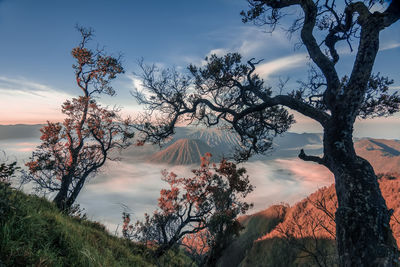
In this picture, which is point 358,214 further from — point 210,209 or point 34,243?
point 210,209

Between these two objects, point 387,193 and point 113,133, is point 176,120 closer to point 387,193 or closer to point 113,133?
point 113,133

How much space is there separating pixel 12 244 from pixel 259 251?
15780 mm

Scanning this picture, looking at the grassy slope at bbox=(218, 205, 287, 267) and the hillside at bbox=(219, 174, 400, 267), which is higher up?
the hillside at bbox=(219, 174, 400, 267)

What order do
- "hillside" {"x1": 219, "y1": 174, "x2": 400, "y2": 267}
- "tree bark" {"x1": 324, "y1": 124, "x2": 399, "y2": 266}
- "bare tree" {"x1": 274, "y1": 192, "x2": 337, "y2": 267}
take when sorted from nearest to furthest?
"tree bark" {"x1": 324, "y1": 124, "x2": 399, "y2": 266} → "bare tree" {"x1": 274, "y1": 192, "x2": 337, "y2": 267} → "hillside" {"x1": 219, "y1": 174, "x2": 400, "y2": 267}

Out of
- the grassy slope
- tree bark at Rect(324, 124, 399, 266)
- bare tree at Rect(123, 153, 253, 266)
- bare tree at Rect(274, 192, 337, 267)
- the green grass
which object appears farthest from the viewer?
the grassy slope

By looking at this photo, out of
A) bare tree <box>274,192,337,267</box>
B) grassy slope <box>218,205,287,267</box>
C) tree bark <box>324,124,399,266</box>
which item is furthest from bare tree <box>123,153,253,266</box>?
tree bark <box>324,124,399,266</box>

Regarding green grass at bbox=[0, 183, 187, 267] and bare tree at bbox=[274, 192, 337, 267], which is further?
bare tree at bbox=[274, 192, 337, 267]

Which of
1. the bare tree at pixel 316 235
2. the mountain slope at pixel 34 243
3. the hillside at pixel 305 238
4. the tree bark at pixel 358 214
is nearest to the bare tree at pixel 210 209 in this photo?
the hillside at pixel 305 238

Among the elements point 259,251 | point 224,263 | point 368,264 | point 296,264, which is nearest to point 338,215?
point 368,264

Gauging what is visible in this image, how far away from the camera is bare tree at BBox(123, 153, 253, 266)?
13.5m

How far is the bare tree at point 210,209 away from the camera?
13508mm

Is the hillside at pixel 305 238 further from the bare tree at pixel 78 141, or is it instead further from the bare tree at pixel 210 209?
the bare tree at pixel 78 141

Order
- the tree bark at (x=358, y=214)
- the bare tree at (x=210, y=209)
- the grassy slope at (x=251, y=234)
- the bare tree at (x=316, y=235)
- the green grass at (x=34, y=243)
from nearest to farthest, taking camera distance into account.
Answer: the green grass at (x=34, y=243), the tree bark at (x=358, y=214), the bare tree at (x=316, y=235), the bare tree at (x=210, y=209), the grassy slope at (x=251, y=234)

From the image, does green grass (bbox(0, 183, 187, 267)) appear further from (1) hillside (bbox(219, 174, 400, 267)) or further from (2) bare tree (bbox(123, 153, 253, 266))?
(2) bare tree (bbox(123, 153, 253, 266))
